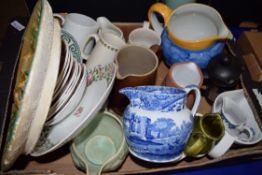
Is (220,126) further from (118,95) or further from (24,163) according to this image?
(24,163)

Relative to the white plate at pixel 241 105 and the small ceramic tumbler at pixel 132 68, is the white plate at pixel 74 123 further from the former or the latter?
the white plate at pixel 241 105

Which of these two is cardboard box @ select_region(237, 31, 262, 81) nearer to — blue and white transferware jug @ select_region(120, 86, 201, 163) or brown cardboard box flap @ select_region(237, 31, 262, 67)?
brown cardboard box flap @ select_region(237, 31, 262, 67)

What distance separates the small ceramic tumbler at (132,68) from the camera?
0.55m

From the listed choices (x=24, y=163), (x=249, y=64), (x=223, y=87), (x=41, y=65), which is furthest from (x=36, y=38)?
(x=249, y=64)

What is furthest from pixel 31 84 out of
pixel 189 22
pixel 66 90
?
pixel 189 22

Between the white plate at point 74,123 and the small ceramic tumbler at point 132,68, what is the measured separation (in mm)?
31

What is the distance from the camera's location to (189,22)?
26.6 inches

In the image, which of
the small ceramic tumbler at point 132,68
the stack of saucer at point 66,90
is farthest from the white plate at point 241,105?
the stack of saucer at point 66,90

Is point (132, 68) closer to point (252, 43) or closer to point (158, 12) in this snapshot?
point (158, 12)

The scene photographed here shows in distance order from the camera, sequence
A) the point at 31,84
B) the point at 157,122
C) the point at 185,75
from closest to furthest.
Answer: the point at 31,84 → the point at 157,122 → the point at 185,75

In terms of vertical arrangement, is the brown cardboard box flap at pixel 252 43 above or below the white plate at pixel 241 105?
above

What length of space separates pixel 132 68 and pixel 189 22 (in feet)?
0.63

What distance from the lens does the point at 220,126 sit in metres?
0.52

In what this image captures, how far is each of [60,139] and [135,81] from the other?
0.18m
